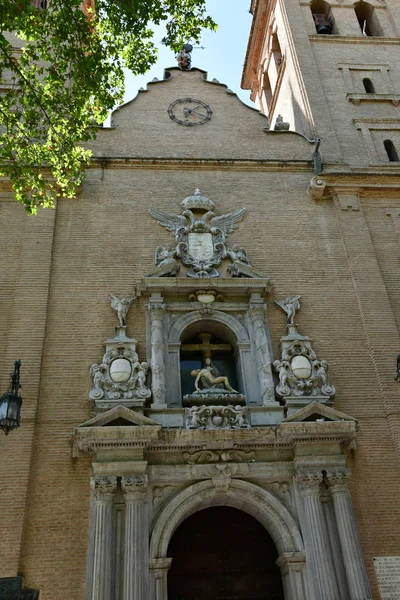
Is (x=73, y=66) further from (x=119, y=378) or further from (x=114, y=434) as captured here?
(x=114, y=434)

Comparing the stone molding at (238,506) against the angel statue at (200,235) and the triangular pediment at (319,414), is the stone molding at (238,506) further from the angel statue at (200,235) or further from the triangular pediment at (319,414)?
the angel statue at (200,235)

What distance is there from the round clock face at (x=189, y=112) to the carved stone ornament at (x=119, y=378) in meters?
6.61

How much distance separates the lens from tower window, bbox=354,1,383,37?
742 inches

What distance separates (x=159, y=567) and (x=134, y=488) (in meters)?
1.12

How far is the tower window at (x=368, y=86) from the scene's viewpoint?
16375 mm

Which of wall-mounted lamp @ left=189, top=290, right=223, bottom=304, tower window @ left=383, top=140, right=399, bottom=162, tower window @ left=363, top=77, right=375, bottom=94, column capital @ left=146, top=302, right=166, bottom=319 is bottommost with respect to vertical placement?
column capital @ left=146, top=302, right=166, bottom=319

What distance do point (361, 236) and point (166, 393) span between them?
5.49m

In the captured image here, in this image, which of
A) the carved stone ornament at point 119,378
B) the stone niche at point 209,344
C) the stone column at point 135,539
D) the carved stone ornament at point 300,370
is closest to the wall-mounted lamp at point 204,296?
the stone niche at point 209,344

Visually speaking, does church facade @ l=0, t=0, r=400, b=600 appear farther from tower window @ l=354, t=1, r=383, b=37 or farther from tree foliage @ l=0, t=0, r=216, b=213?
tower window @ l=354, t=1, r=383, b=37

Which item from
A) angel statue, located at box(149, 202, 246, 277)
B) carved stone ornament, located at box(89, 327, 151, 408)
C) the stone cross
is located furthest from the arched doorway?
angel statue, located at box(149, 202, 246, 277)

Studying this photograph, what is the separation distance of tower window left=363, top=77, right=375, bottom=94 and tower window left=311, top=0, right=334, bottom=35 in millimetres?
2635

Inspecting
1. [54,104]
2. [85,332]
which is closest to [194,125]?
[54,104]

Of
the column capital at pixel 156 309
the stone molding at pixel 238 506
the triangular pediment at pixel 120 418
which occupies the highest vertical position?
the column capital at pixel 156 309

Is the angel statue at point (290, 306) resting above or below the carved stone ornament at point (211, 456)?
above
